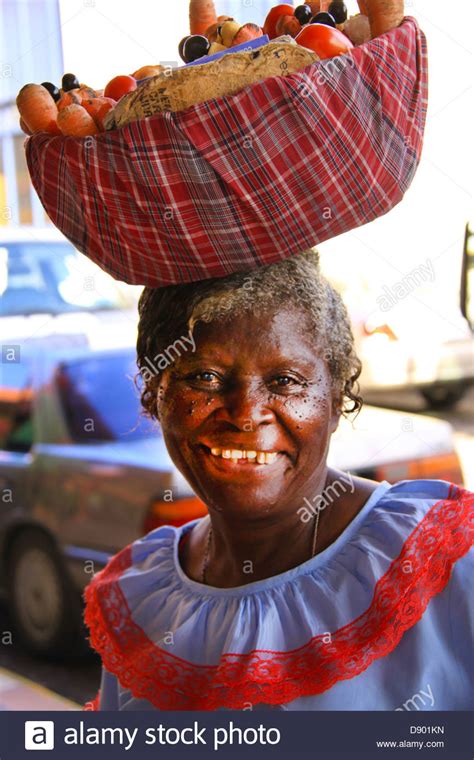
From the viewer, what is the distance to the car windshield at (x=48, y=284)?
13.7ft

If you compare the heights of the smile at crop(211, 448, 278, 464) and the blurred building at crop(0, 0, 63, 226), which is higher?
the blurred building at crop(0, 0, 63, 226)

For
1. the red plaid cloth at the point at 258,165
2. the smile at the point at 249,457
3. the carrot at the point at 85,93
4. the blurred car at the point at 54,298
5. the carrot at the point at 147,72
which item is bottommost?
the blurred car at the point at 54,298

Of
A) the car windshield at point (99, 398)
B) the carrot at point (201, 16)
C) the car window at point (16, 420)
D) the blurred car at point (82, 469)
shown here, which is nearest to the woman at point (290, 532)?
the carrot at point (201, 16)

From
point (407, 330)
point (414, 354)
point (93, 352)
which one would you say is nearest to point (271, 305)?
point (93, 352)

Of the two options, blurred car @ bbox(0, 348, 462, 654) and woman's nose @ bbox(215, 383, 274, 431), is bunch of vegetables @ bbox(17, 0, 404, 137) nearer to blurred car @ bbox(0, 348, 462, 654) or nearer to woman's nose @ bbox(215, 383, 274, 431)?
woman's nose @ bbox(215, 383, 274, 431)

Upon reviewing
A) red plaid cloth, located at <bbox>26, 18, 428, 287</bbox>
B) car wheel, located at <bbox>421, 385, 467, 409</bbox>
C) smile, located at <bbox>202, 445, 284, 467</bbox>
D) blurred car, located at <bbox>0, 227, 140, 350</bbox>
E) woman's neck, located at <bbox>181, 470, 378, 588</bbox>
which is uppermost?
red plaid cloth, located at <bbox>26, 18, 428, 287</bbox>

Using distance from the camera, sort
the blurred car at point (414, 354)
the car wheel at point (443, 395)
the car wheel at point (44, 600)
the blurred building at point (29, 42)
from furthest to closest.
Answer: the car wheel at point (443, 395), the blurred car at point (414, 354), the car wheel at point (44, 600), the blurred building at point (29, 42)

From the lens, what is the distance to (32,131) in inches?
62.9

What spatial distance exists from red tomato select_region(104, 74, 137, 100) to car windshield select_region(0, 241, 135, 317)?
7.52 ft

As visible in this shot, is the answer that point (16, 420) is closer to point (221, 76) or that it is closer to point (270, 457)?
point (270, 457)

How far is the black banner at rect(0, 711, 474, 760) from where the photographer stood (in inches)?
63.3

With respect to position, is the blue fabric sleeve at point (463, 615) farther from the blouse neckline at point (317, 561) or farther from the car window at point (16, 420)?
the car window at point (16, 420)

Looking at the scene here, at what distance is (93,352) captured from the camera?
12.4 feet

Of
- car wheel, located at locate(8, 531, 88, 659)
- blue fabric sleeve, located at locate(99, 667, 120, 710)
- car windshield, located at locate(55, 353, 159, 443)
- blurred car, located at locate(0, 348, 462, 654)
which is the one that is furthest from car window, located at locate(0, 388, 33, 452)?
blue fabric sleeve, located at locate(99, 667, 120, 710)
